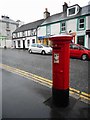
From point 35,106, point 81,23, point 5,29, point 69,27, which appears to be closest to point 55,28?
point 69,27

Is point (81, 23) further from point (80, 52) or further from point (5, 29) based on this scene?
point (5, 29)

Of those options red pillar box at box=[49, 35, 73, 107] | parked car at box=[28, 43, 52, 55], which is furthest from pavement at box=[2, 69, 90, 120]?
parked car at box=[28, 43, 52, 55]

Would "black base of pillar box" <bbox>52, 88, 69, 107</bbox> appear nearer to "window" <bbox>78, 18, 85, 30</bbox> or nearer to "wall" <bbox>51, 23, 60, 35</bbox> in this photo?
"window" <bbox>78, 18, 85, 30</bbox>

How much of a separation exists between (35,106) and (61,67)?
1.14 meters

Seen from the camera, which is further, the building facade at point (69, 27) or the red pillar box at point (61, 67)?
the building facade at point (69, 27)

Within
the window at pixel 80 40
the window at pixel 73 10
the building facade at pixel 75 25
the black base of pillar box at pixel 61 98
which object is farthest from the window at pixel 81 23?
the black base of pillar box at pixel 61 98

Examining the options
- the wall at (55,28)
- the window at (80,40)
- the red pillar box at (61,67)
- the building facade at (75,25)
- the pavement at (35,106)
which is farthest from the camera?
the wall at (55,28)

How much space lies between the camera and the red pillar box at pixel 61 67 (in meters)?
3.59

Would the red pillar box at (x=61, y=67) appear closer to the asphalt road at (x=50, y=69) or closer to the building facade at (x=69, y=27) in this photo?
the asphalt road at (x=50, y=69)

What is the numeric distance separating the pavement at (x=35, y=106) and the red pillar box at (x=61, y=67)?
23 cm

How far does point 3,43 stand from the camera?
42656mm

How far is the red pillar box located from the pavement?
0.23 m

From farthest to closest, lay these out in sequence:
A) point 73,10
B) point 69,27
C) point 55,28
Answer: point 55,28 → point 73,10 → point 69,27

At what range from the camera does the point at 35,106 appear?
138 inches
